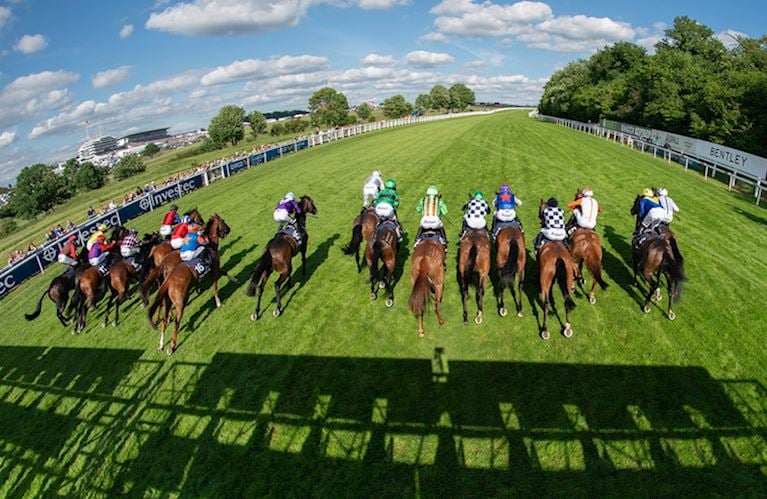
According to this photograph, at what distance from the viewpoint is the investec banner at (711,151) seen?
18922 mm

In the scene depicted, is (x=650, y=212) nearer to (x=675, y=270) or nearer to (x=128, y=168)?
(x=675, y=270)

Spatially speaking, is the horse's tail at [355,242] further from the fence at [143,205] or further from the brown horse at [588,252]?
the fence at [143,205]

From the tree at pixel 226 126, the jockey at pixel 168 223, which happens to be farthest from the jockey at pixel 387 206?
the tree at pixel 226 126

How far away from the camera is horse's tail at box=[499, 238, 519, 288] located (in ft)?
26.7

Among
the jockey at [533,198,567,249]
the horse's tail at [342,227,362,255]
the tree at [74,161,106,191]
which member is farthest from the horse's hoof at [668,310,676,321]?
the tree at [74,161,106,191]

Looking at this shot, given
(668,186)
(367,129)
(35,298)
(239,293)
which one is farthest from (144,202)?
(367,129)

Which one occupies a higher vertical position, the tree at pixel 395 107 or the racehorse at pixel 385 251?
the tree at pixel 395 107

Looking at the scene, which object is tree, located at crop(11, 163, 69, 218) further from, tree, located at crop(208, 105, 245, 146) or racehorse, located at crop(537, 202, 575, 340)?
racehorse, located at crop(537, 202, 575, 340)

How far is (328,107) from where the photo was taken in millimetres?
100312

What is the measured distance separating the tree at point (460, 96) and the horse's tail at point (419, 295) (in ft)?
568

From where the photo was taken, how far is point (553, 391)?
22.3 ft

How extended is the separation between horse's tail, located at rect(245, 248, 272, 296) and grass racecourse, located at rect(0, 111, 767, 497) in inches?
42.6

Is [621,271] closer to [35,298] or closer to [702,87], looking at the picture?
[35,298]

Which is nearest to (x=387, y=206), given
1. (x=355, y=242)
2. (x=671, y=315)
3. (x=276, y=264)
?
(x=355, y=242)
